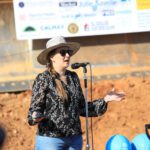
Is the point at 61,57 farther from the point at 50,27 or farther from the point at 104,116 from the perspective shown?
the point at 50,27

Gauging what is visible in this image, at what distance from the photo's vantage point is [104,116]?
9.30 meters

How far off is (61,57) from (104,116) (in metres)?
4.53

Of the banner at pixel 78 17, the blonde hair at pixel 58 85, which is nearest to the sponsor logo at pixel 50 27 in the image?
the banner at pixel 78 17

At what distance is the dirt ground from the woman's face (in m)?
3.87

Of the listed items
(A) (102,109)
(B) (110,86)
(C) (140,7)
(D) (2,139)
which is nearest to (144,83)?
(B) (110,86)

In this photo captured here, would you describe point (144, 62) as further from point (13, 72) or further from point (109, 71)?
point (13, 72)

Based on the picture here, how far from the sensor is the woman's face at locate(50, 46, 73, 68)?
15.9ft

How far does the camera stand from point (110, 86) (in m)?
9.86

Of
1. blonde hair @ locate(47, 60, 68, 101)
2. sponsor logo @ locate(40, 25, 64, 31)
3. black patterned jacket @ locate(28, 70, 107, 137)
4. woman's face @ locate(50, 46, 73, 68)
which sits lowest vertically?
black patterned jacket @ locate(28, 70, 107, 137)

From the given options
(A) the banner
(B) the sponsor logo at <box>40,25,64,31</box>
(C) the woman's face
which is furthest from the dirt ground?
(C) the woman's face

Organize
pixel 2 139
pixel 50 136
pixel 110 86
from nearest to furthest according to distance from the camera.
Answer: pixel 2 139
pixel 50 136
pixel 110 86

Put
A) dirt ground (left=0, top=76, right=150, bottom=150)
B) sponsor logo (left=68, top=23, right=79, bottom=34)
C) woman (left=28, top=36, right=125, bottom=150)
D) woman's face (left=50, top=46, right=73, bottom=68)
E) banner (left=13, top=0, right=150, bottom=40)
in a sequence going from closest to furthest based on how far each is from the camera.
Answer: woman (left=28, top=36, right=125, bottom=150) < woman's face (left=50, top=46, right=73, bottom=68) < dirt ground (left=0, top=76, right=150, bottom=150) < banner (left=13, top=0, right=150, bottom=40) < sponsor logo (left=68, top=23, right=79, bottom=34)

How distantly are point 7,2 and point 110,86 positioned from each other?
2.25 m

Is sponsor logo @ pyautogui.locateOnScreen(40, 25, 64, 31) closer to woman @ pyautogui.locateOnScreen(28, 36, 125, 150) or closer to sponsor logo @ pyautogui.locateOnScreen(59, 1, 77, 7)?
sponsor logo @ pyautogui.locateOnScreen(59, 1, 77, 7)
